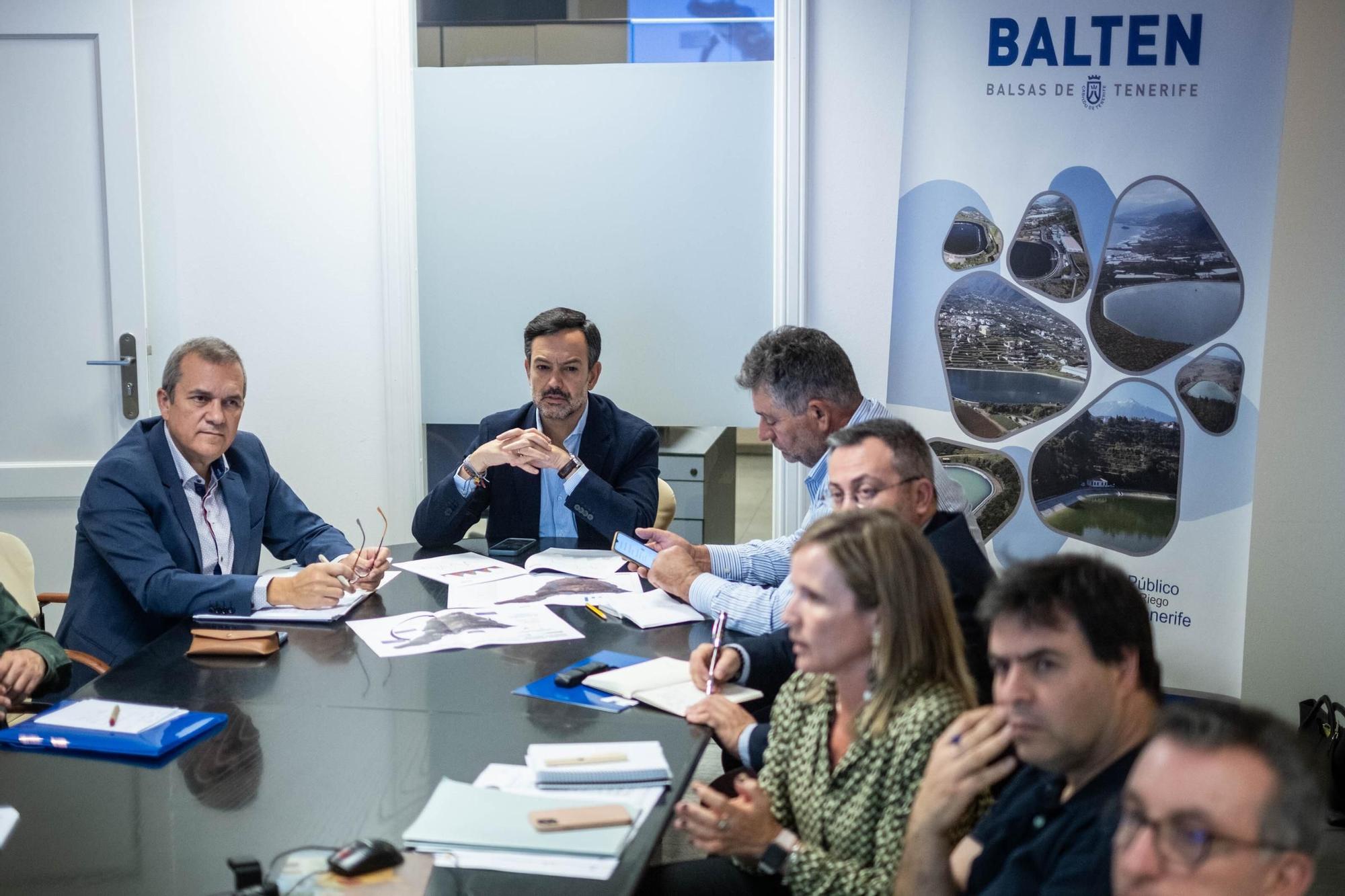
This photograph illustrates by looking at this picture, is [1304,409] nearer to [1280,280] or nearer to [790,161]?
[1280,280]

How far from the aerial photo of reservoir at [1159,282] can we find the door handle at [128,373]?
338 cm

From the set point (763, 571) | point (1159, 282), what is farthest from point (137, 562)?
point (1159, 282)

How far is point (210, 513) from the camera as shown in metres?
3.11

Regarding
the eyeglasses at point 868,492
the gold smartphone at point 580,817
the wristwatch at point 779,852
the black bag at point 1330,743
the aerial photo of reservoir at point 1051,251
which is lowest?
the black bag at point 1330,743

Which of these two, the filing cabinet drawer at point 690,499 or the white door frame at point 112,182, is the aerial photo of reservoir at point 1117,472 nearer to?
the filing cabinet drawer at point 690,499

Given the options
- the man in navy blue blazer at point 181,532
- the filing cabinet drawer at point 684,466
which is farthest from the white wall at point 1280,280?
the man in navy blue blazer at point 181,532

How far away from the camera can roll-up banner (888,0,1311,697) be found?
3.81 metres

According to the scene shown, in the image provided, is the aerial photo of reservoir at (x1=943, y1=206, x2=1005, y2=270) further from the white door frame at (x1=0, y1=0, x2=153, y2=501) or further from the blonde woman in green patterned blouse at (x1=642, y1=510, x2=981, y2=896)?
the white door frame at (x1=0, y1=0, x2=153, y2=501)

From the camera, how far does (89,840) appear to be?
1.64 m

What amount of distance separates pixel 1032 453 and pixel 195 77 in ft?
11.0

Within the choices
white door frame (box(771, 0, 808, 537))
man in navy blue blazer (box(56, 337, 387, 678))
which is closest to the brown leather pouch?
man in navy blue blazer (box(56, 337, 387, 678))

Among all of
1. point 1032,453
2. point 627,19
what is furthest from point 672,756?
point 627,19

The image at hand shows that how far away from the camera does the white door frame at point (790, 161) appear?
4.18 m


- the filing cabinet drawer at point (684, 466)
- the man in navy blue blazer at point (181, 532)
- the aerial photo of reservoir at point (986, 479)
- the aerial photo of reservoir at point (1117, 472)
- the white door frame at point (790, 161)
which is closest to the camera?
the man in navy blue blazer at point (181, 532)
